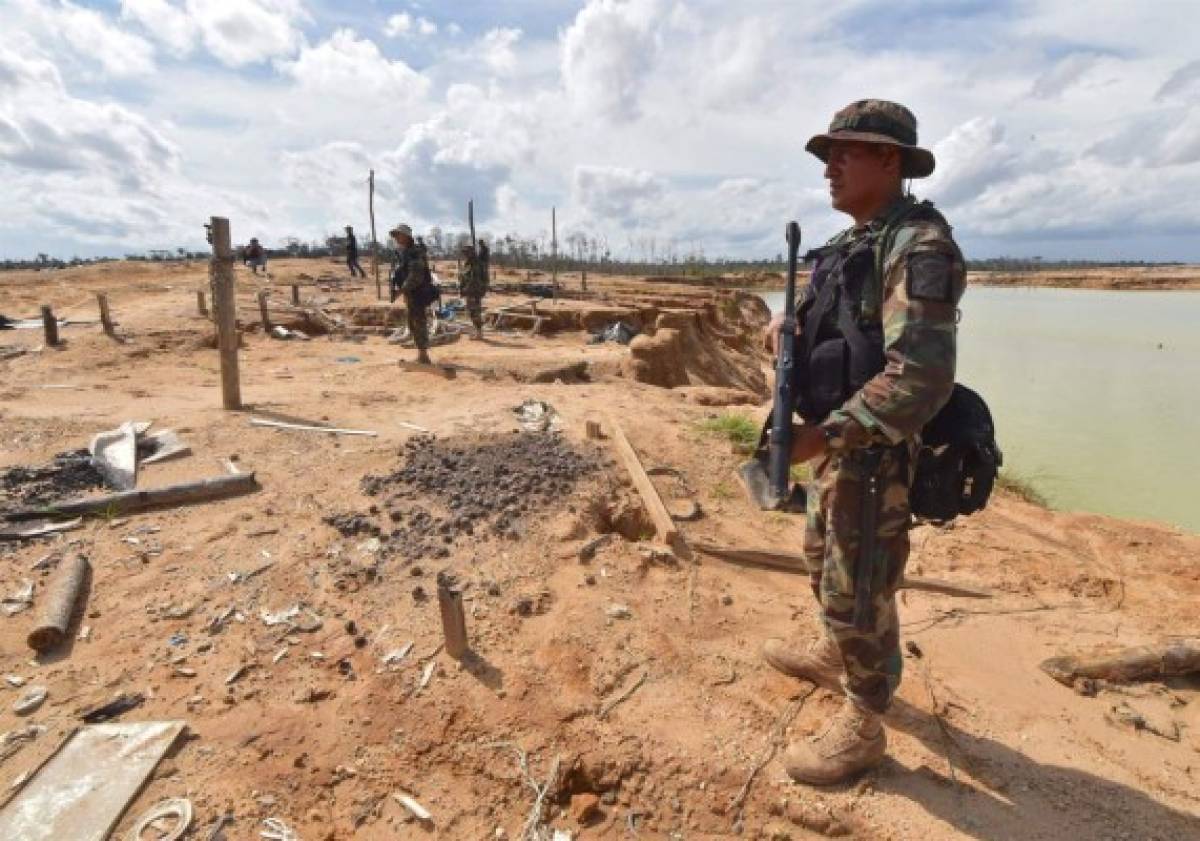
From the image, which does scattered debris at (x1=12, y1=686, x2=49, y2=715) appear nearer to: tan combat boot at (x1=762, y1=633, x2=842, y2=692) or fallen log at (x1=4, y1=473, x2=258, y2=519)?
fallen log at (x1=4, y1=473, x2=258, y2=519)

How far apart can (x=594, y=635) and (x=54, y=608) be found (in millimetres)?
2493

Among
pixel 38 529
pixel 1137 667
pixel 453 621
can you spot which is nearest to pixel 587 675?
pixel 453 621

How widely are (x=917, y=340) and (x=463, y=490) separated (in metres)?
3.13

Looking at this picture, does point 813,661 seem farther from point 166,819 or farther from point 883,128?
point 166,819

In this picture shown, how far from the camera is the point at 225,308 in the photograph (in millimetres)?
6352

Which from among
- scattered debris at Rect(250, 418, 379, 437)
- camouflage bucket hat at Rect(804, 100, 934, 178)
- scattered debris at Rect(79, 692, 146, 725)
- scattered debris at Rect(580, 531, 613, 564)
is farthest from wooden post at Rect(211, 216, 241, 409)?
camouflage bucket hat at Rect(804, 100, 934, 178)

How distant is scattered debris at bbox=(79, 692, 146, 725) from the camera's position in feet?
8.50

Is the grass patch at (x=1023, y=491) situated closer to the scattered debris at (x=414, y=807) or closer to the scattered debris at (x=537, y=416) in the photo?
the scattered debris at (x=537, y=416)

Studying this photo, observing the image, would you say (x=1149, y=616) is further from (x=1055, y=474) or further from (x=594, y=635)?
(x=1055, y=474)

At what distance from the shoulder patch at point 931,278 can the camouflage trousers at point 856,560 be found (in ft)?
1.61

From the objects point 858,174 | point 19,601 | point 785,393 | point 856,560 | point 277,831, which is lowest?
point 277,831

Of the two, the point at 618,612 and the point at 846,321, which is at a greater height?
the point at 846,321

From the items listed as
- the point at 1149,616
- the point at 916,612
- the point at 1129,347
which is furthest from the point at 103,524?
the point at 1129,347

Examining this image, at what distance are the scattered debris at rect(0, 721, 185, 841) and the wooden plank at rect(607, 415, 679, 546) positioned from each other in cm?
252
